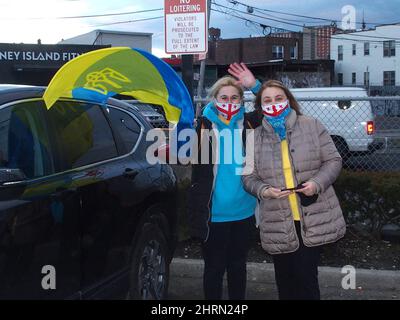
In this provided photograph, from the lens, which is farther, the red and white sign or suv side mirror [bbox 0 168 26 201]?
the red and white sign

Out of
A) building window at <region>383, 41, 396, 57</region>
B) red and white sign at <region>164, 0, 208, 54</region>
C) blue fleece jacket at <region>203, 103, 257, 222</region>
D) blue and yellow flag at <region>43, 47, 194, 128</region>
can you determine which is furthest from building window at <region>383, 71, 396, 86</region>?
blue fleece jacket at <region>203, 103, 257, 222</region>

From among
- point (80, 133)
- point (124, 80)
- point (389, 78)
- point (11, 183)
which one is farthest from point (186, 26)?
point (389, 78)

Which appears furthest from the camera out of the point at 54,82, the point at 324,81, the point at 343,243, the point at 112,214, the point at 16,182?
the point at 324,81

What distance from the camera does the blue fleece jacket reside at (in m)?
3.95

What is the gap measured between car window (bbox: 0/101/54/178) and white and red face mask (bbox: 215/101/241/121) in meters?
1.20

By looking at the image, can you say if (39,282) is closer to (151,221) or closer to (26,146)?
(26,146)

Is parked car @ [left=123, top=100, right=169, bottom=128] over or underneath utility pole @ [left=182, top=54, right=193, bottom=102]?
underneath

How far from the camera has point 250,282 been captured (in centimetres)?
552

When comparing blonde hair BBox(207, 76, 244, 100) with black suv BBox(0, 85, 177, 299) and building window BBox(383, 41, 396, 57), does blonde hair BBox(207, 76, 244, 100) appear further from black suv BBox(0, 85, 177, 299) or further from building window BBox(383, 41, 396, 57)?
building window BBox(383, 41, 396, 57)

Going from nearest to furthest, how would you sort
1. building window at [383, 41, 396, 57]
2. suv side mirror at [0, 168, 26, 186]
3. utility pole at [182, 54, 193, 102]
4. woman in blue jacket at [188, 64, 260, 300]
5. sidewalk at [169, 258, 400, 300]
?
1. suv side mirror at [0, 168, 26, 186]
2. woman in blue jacket at [188, 64, 260, 300]
3. sidewalk at [169, 258, 400, 300]
4. utility pole at [182, 54, 193, 102]
5. building window at [383, 41, 396, 57]

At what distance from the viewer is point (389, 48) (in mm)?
63469

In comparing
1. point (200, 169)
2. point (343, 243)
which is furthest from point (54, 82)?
point (343, 243)

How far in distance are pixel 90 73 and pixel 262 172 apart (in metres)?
1.36

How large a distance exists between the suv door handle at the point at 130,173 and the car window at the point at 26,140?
82cm
